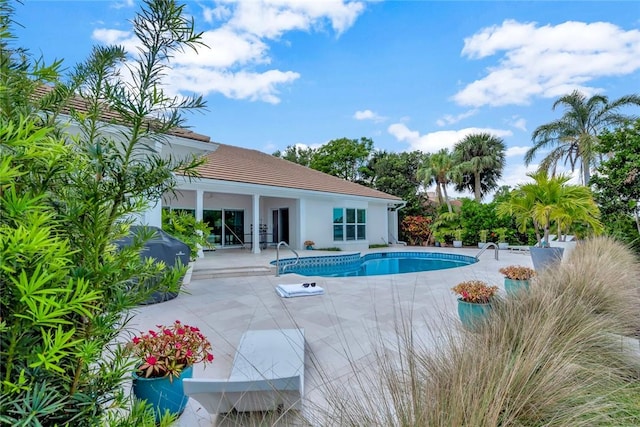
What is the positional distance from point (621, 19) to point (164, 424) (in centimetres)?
1586

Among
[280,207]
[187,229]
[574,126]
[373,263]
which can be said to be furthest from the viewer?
[574,126]

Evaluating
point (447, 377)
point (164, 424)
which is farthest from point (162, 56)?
point (447, 377)

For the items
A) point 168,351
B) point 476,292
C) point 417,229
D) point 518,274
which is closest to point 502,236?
point 417,229

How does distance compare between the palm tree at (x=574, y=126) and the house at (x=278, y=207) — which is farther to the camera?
the palm tree at (x=574, y=126)

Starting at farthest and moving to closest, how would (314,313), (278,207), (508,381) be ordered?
(278,207) < (314,313) < (508,381)

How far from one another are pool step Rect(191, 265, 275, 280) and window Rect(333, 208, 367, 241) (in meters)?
9.07

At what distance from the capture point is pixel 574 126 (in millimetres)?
21328

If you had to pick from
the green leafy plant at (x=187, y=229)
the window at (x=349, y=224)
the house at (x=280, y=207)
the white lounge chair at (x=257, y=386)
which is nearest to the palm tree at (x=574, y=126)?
the house at (x=280, y=207)

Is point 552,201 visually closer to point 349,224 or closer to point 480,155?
point 349,224

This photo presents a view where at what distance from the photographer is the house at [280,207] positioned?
1650 centimetres

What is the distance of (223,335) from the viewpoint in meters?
5.09

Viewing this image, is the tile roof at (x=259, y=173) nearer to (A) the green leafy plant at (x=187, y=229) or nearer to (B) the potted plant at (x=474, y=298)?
(A) the green leafy plant at (x=187, y=229)

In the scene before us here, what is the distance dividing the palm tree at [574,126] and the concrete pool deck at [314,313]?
16.6 m

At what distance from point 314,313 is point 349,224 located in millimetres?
14577
